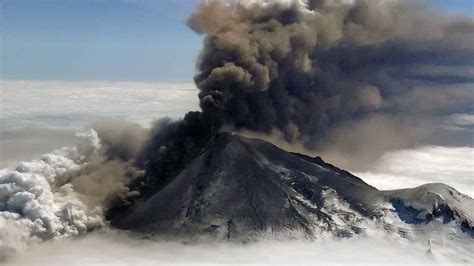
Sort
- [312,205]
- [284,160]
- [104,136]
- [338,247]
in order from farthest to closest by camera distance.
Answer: [104,136] < [284,160] < [312,205] < [338,247]

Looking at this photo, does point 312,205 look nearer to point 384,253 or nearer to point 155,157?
point 384,253

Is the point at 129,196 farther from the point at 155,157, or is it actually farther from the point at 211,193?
the point at 211,193

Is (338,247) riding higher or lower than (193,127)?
lower

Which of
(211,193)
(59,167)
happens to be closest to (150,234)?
(211,193)

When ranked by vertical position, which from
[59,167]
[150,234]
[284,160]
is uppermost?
[284,160]

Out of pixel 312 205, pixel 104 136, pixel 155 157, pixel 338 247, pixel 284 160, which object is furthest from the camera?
pixel 104 136

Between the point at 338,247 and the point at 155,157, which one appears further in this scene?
the point at 155,157
